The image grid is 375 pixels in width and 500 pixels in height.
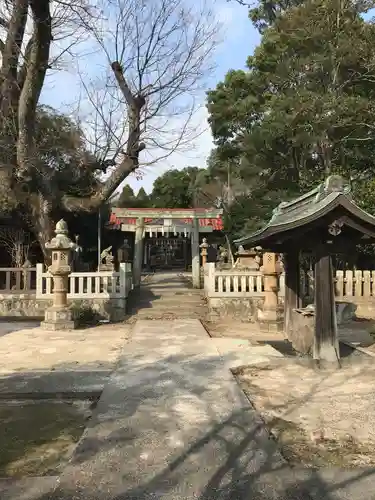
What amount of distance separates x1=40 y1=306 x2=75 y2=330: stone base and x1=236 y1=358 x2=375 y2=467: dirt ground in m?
5.59

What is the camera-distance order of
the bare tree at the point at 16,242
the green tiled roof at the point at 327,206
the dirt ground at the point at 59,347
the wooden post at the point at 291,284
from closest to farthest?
the green tiled roof at the point at 327,206 < the dirt ground at the point at 59,347 < the wooden post at the point at 291,284 < the bare tree at the point at 16,242

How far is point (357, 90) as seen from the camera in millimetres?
17734

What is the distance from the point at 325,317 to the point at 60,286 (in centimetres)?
680

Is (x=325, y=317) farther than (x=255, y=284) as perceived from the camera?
No

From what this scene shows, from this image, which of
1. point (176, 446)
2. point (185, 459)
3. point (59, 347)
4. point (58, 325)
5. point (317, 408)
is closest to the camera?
point (185, 459)

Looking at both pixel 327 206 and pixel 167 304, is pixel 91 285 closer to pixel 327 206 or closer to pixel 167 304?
pixel 167 304

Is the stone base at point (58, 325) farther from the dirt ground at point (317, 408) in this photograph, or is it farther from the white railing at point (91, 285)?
the dirt ground at point (317, 408)

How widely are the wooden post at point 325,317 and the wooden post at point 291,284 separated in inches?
77.4

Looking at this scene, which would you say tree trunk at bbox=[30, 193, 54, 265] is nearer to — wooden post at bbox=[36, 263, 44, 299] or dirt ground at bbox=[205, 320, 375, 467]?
wooden post at bbox=[36, 263, 44, 299]

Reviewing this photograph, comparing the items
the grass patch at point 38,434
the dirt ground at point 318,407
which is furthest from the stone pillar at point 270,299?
the grass patch at point 38,434

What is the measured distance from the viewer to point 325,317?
674 cm

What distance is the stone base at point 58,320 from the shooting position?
11.0 m

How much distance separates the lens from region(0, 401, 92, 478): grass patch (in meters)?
3.68

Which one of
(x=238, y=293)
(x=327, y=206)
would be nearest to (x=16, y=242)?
(x=238, y=293)
